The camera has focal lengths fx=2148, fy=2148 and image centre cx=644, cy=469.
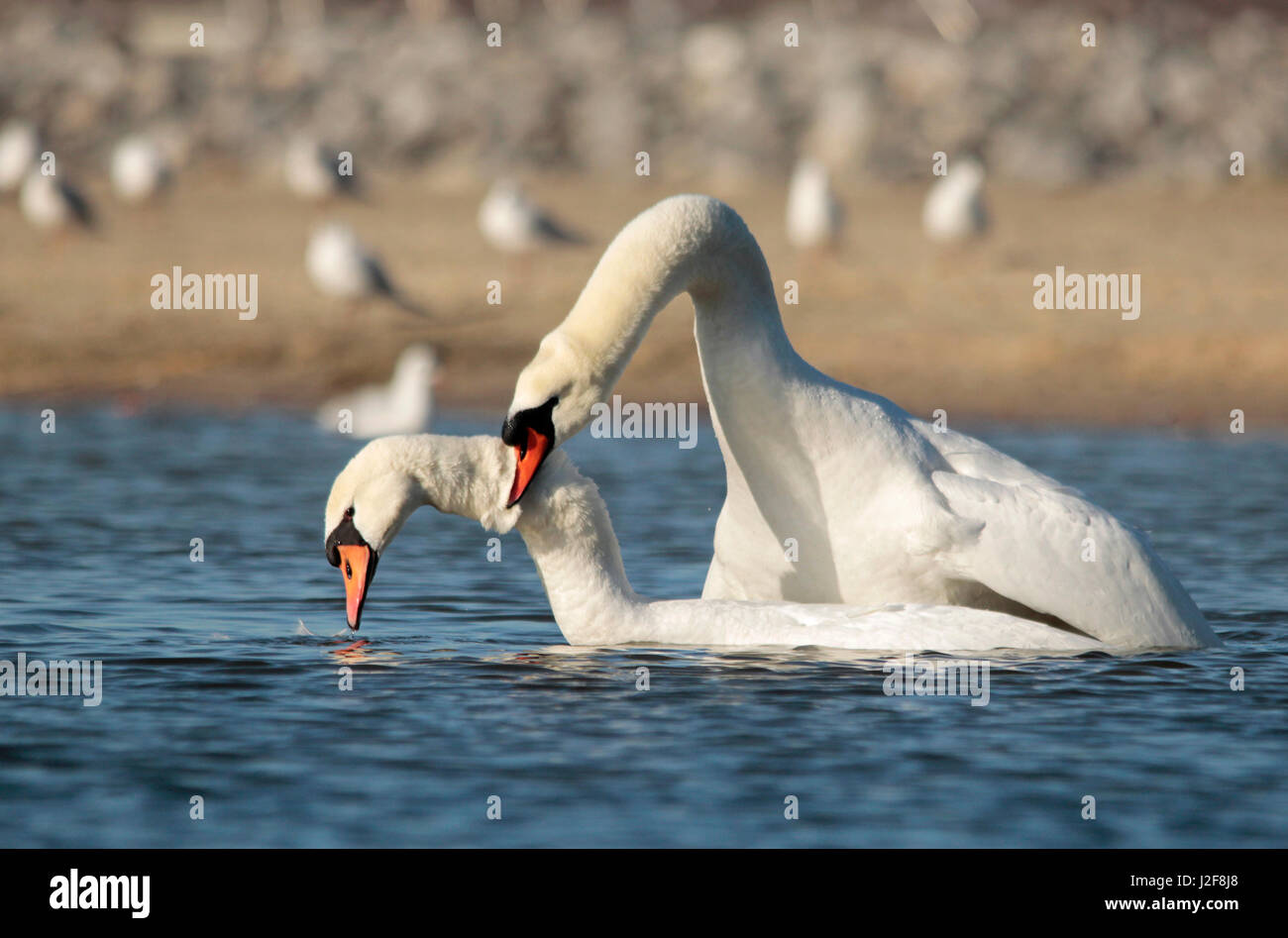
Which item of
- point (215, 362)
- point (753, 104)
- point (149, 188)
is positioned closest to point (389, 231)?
point (149, 188)

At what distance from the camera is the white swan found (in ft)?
63.7

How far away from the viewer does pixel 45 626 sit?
10555mm

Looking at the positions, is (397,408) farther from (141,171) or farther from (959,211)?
(141,171)

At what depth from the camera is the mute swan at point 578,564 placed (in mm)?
8953

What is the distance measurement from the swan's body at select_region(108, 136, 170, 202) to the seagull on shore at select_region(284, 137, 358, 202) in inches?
74.1

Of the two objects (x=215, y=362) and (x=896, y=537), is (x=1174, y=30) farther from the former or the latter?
(x=896, y=537)

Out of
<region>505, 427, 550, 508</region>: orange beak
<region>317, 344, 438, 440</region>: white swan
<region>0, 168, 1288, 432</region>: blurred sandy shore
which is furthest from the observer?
<region>0, 168, 1288, 432</region>: blurred sandy shore

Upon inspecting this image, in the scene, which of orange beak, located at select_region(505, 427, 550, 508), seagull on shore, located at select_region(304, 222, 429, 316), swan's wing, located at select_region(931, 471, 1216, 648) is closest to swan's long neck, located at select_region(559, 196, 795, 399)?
orange beak, located at select_region(505, 427, 550, 508)

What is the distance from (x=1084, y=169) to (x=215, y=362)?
52.9 feet

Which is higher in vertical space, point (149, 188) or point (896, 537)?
point (149, 188)

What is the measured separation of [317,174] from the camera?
99.7 feet

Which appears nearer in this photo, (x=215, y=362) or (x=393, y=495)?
(x=393, y=495)

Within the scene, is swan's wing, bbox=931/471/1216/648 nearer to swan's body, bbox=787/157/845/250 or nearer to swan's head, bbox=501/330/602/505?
swan's head, bbox=501/330/602/505

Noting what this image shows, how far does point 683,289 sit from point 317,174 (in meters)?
22.2
